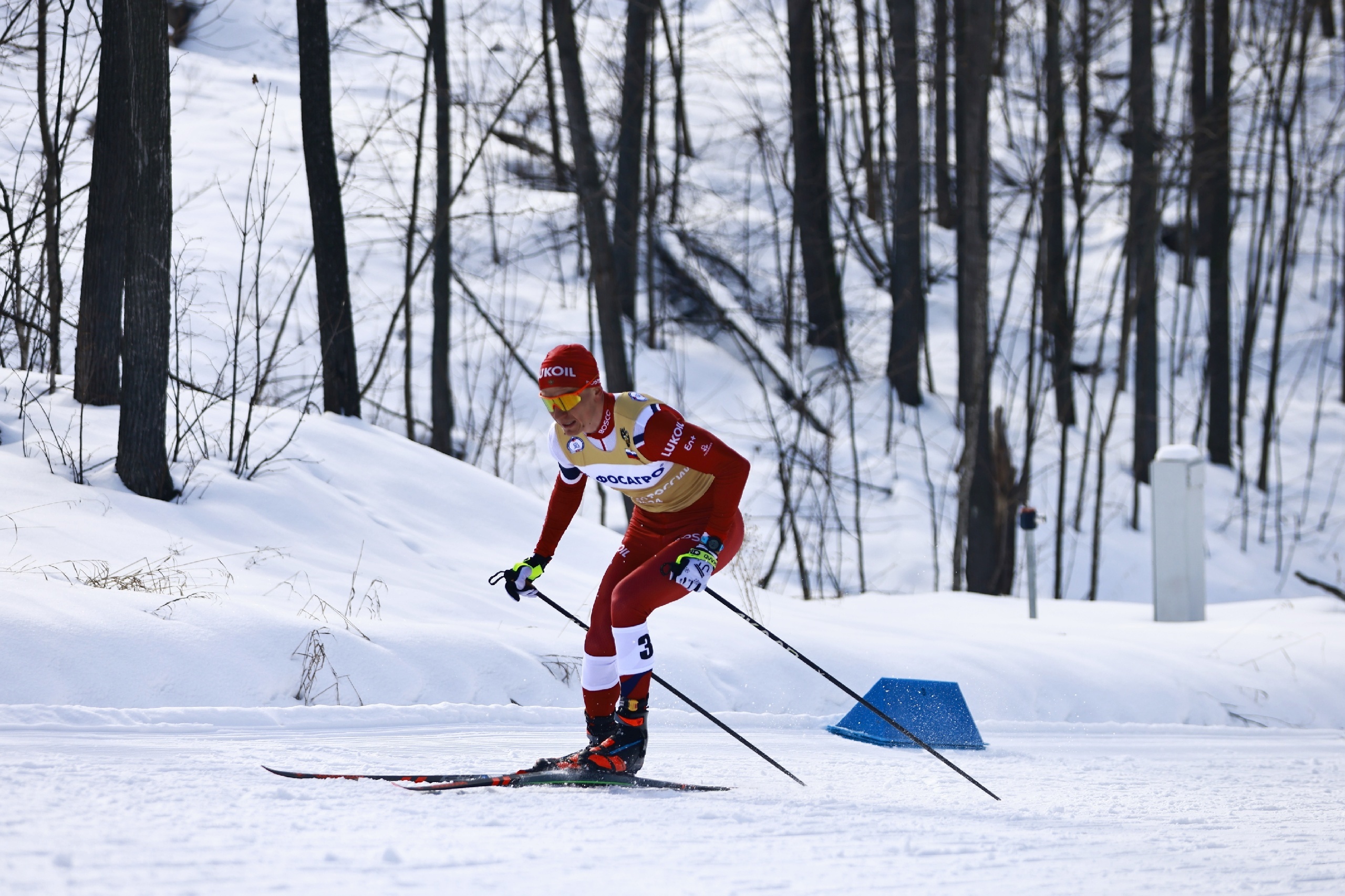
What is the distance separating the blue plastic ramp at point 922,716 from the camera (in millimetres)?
5914

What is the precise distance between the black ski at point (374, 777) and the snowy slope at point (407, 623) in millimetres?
1262

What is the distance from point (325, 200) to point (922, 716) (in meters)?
7.19

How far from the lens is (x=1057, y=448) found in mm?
20203

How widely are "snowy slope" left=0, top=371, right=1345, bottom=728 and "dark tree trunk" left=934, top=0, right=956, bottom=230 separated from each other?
9.56 metres

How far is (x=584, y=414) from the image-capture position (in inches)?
176

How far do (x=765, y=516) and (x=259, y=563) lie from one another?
368 inches

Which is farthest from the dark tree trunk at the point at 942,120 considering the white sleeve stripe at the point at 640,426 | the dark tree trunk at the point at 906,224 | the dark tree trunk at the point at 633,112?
the white sleeve stripe at the point at 640,426

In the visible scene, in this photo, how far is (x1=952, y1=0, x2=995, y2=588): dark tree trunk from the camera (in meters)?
12.5

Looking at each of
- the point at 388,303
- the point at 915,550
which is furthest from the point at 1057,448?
the point at 388,303

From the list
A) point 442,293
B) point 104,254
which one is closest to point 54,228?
point 104,254

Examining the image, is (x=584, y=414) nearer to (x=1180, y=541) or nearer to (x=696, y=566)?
(x=696, y=566)

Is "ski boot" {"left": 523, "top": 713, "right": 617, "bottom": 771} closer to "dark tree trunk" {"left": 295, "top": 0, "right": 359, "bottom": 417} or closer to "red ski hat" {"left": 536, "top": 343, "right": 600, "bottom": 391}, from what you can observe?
"red ski hat" {"left": 536, "top": 343, "right": 600, "bottom": 391}

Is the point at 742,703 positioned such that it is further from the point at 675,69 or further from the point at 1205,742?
the point at 675,69

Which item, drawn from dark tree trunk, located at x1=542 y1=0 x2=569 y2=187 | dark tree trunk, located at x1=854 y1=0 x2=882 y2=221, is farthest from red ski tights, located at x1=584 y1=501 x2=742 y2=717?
dark tree trunk, located at x1=854 y1=0 x2=882 y2=221
